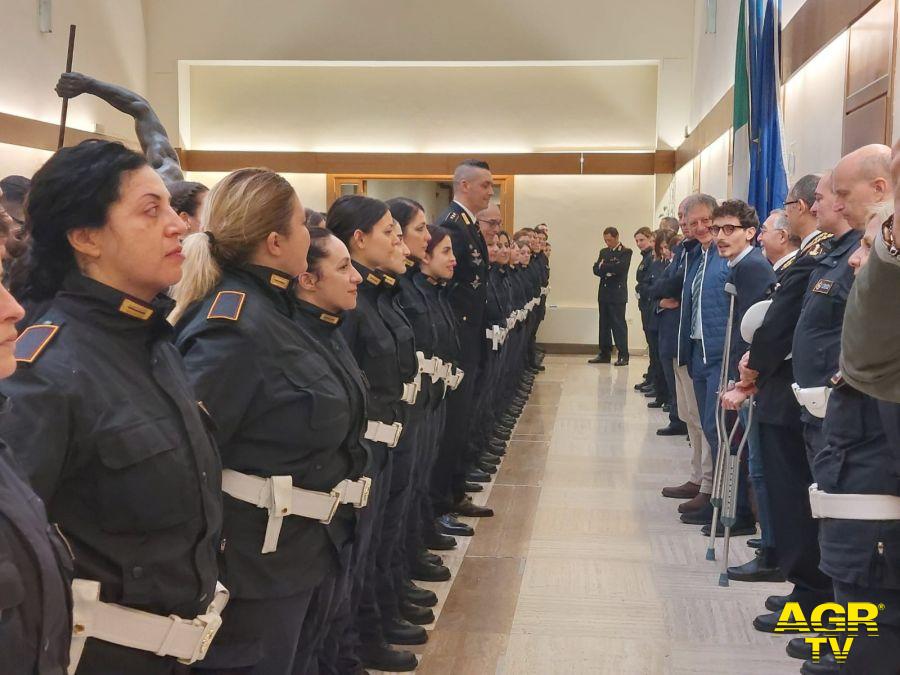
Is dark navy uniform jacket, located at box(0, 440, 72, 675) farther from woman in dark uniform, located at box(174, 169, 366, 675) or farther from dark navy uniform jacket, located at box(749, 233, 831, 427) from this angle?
dark navy uniform jacket, located at box(749, 233, 831, 427)

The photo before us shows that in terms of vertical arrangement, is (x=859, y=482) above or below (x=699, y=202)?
below

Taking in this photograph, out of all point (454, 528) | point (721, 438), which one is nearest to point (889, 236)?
point (721, 438)

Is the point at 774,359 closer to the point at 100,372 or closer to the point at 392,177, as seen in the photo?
the point at 100,372

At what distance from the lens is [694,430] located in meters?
6.06

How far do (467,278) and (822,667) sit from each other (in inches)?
113

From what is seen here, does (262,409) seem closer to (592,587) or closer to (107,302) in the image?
(107,302)

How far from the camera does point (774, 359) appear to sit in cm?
393

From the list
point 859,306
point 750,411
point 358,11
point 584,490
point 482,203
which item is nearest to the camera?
point 859,306

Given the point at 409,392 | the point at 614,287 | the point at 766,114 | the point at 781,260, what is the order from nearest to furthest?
the point at 409,392 < the point at 781,260 < the point at 766,114 < the point at 614,287

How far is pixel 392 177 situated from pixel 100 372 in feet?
43.6

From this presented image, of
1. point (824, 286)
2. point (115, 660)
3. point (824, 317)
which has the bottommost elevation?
point (115, 660)

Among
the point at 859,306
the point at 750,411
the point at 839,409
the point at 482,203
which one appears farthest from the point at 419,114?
the point at 859,306

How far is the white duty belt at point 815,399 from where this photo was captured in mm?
3332

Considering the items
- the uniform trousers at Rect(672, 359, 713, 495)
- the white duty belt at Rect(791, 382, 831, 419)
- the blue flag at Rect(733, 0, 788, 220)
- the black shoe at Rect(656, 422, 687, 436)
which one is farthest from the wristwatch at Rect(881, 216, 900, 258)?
the black shoe at Rect(656, 422, 687, 436)
